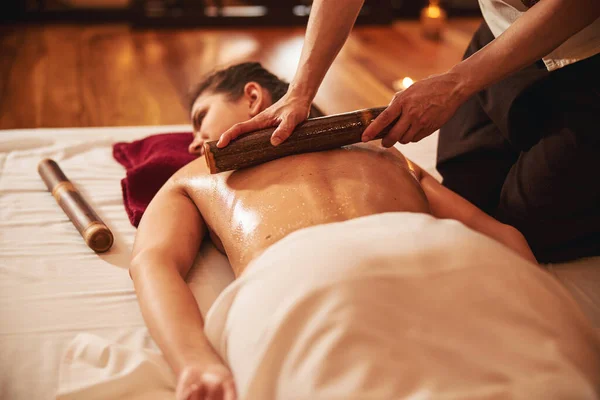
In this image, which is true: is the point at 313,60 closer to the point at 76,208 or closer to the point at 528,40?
the point at 528,40

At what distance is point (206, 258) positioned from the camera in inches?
52.7

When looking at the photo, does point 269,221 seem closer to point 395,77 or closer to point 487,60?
point 487,60

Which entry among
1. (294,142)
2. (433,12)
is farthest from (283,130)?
(433,12)

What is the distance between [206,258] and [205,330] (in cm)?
37

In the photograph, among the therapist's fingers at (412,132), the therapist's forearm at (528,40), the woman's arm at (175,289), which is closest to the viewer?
the woman's arm at (175,289)

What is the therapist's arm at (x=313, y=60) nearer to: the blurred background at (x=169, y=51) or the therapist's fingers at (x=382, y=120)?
the therapist's fingers at (x=382, y=120)

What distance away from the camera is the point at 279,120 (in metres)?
1.27

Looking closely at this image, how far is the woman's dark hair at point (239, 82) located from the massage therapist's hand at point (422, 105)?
0.34m

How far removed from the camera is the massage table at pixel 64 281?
3.51ft

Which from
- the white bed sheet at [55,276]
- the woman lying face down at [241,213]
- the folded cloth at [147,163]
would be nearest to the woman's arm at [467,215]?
the woman lying face down at [241,213]

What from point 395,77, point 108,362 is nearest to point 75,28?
point 395,77

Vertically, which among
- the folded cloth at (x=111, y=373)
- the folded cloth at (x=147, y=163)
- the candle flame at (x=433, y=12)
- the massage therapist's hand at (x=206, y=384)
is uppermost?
the massage therapist's hand at (x=206, y=384)

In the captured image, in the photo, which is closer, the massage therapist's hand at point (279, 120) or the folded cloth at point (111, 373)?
the folded cloth at point (111, 373)

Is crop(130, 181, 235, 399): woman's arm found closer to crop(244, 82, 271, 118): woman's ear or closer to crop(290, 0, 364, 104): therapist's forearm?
crop(244, 82, 271, 118): woman's ear
